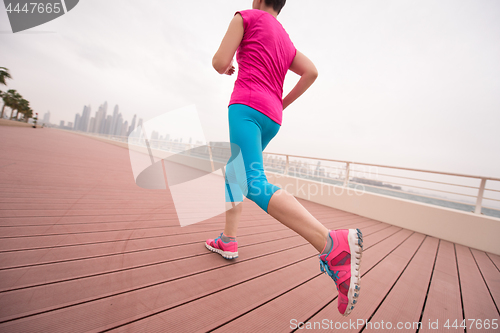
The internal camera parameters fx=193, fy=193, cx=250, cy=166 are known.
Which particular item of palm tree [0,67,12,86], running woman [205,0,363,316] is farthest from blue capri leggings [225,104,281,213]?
palm tree [0,67,12,86]

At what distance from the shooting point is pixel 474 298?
43.0 inches

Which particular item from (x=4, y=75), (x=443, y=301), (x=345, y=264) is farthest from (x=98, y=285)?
(x=4, y=75)

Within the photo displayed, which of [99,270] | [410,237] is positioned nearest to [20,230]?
[99,270]

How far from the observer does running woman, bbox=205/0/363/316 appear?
23.5 inches

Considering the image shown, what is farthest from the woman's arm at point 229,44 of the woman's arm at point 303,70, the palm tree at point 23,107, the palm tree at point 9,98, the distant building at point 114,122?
the distant building at point 114,122

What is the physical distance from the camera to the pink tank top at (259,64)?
779mm

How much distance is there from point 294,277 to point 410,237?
223cm

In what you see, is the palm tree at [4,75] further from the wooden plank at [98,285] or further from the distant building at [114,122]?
the wooden plank at [98,285]

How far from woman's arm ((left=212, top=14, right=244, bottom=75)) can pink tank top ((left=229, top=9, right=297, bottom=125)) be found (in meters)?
0.03

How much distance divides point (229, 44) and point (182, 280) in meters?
1.01

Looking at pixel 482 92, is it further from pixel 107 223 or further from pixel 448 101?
pixel 107 223

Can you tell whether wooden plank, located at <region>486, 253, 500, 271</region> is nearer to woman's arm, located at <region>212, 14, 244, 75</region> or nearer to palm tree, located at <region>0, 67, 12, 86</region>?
woman's arm, located at <region>212, 14, 244, 75</region>

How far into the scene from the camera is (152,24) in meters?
16.2

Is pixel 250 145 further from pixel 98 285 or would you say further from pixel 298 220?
pixel 98 285
